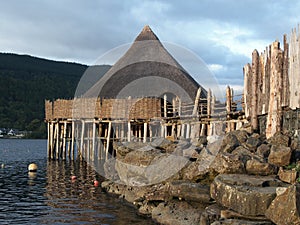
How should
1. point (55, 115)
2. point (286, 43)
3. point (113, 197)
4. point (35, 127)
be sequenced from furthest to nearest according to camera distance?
point (35, 127), point (55, 115), point (113, 197), point (286, 43)

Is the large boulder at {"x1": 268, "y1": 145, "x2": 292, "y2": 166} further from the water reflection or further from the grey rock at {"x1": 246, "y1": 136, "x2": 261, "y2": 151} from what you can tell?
the water reflection

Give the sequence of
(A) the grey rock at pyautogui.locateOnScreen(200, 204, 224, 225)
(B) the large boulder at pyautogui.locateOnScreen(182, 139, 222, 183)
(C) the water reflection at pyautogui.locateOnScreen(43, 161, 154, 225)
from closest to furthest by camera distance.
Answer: (A) the grey rock at pyautogui.locateOnScreen(200, 204, 224, 225), (B) the large boulder at pyautogui.locateOnScreen(182, 139, 222, 183), (C) the water reflection at pyautogui.locateOnScreen(43, 161, 154, 225)

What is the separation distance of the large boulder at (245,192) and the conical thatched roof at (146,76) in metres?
21.6

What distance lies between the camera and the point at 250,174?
44.1 ft

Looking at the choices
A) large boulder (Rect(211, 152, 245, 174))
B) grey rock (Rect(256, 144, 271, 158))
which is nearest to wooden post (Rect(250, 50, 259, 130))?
grey rock (Rect(256, 144, 271, 158))

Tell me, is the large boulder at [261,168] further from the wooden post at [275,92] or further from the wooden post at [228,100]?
the wooden post at [228,100]

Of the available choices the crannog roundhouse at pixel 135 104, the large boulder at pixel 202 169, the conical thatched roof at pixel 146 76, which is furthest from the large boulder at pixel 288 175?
the conical thatched roof at pixel 146 76

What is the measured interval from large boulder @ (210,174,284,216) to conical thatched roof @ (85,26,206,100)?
2159cm

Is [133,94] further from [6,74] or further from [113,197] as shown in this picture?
[6,74]

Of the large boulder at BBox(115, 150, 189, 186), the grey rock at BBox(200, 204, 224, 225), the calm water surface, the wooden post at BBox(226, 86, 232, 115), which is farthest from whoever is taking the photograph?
the wooden post at BBox(226, 86, 232, 115)

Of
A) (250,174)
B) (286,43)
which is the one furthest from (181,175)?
(286,43)

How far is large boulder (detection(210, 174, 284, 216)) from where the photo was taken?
11.1 metres

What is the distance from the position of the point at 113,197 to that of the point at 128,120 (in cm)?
1084

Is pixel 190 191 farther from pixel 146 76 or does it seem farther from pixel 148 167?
pixel 146 76
